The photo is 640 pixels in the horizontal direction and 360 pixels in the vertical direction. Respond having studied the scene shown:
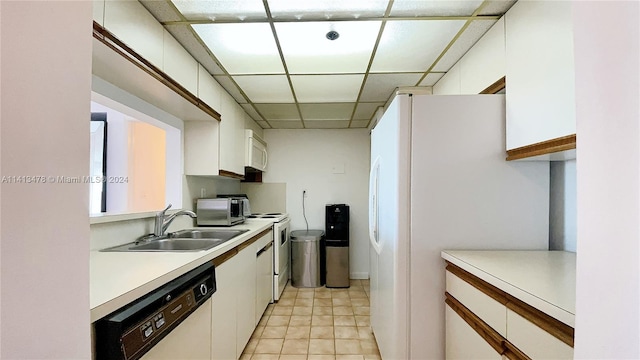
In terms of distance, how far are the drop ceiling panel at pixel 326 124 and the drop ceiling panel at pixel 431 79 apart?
1321mm

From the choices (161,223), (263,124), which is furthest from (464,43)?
(263,124)

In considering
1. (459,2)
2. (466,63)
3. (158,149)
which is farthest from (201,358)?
(466,63)

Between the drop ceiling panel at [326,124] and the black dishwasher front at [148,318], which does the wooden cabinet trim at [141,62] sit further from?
the drop ceiling panel at [326,124]

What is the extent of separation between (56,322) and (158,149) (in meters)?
2.32

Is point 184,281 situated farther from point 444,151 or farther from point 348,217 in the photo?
point 348,217

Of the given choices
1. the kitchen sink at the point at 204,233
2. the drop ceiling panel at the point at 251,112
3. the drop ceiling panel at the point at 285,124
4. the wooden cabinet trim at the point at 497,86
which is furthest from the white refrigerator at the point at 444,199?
the drop ceiling panel at the point at 285,124

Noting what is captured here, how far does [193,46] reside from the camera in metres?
1.83

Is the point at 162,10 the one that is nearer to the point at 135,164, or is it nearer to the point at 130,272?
the point at 130,272

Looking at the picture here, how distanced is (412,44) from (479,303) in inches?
61.9

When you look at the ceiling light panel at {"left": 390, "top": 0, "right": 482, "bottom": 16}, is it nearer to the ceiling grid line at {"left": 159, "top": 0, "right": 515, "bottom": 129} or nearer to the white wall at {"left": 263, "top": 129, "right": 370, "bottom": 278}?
the ceiling grid line at {"left": 159, "top": 0, "right": 515, "bottom": 129}

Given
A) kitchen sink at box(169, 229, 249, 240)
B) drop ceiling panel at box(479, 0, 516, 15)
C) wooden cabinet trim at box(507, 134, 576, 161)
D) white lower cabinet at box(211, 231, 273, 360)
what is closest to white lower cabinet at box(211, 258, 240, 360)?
white lower cabinet at box(211, 231, 273, 360)

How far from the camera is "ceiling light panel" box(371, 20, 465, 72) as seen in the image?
163 centimetres

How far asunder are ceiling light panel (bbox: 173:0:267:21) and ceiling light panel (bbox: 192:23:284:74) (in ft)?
0.22

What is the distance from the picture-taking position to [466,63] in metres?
1.93
